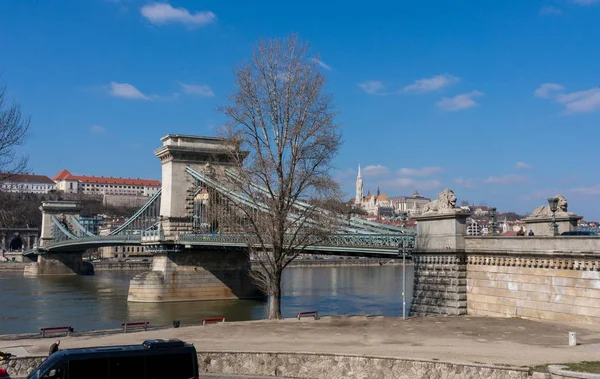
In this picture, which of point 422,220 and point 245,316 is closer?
point 422,220

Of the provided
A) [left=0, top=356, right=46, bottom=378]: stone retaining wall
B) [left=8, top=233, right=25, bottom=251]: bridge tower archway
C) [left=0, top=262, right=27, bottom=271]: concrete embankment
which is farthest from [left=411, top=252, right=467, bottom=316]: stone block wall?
[left=8, top=233, right=25, bottom=251]: bridge tower archway

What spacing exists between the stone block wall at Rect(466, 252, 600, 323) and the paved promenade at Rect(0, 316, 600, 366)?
764 mm

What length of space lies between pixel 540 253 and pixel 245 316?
2407 centimetres

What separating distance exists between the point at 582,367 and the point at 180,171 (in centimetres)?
4359

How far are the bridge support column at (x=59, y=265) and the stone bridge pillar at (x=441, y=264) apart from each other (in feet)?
276

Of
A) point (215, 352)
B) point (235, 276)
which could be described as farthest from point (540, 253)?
point (235, 276)

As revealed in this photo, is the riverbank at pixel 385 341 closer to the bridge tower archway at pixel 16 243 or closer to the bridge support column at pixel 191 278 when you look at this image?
the bridge support column at pixel 191 278

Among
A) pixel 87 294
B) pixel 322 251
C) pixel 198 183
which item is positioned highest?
pixel 198 183

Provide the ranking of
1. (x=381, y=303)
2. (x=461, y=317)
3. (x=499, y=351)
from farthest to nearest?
(x=381, y=303) < (x=461, y=317) < (x=499, y=351)

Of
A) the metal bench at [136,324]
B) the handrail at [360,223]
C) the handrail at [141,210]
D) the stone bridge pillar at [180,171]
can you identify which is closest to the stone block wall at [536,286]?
the handrail at [360,223]

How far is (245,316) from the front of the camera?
42.5 m

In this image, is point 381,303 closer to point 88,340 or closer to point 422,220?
point 422,220

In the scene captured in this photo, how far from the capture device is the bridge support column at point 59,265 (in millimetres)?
99750

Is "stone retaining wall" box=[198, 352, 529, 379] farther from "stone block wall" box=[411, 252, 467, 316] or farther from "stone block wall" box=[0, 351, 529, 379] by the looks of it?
"stone block wall" box=[411, 252, 467, 316]
